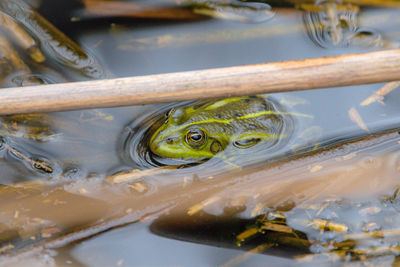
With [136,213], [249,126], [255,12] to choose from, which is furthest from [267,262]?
[255,12]

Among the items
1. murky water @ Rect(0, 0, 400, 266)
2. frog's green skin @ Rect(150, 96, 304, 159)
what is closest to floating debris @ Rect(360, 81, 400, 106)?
murky water @ Rect(0, 0, 400, 266)

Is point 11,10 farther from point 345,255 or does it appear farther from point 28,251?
point 345,255

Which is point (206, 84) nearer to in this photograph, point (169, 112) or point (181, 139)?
point (181, 139)

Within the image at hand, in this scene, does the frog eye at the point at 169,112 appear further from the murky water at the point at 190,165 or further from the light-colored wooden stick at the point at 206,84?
the light-colored wooden stick at the point at 206,84

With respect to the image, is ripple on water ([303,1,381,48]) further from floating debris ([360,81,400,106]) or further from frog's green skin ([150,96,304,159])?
frog's green skin ([150,96,304,159])

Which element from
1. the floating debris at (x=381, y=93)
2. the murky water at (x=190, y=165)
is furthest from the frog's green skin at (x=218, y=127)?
the floating debris at (x=381, y=93)
